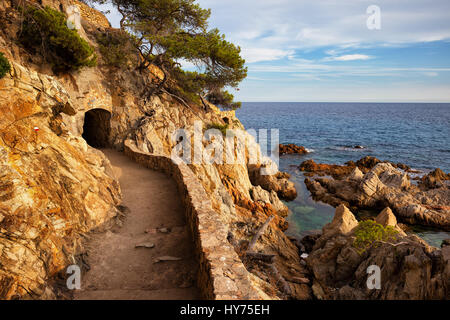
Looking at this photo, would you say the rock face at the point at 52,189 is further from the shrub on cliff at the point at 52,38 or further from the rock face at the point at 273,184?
the rock face at the point at 273,184

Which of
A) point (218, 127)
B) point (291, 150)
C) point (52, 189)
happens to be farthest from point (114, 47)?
point (291, 150)

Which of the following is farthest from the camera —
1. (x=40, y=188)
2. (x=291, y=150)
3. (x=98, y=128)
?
(x=291, y=150)

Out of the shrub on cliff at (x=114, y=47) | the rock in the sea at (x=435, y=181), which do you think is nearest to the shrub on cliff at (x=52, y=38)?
the shrub on cliff at (x=114, y=47)

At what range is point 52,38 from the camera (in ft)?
47.7

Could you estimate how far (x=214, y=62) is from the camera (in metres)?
22.9

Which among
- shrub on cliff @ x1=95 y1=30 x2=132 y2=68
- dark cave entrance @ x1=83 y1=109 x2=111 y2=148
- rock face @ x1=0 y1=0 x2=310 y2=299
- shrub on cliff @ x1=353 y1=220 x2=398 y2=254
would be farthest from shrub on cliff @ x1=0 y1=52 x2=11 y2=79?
shrub on cliff @ x1=95 y1=30 x2=132 y2=68

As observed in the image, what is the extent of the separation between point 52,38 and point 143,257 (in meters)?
15.8

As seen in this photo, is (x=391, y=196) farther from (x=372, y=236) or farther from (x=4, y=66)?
(x=4, y=66)

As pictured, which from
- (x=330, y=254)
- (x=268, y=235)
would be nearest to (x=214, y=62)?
(x=268, y=235)

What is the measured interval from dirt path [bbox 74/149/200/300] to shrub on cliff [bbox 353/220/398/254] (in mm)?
8194

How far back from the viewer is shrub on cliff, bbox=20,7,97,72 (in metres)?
14.5

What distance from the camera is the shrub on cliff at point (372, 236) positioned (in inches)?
402

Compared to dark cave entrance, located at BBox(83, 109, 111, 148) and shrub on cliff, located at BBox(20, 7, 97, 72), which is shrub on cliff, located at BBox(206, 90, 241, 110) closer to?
dark cave entrance, located at BBox(83, 109, 111, 148)
